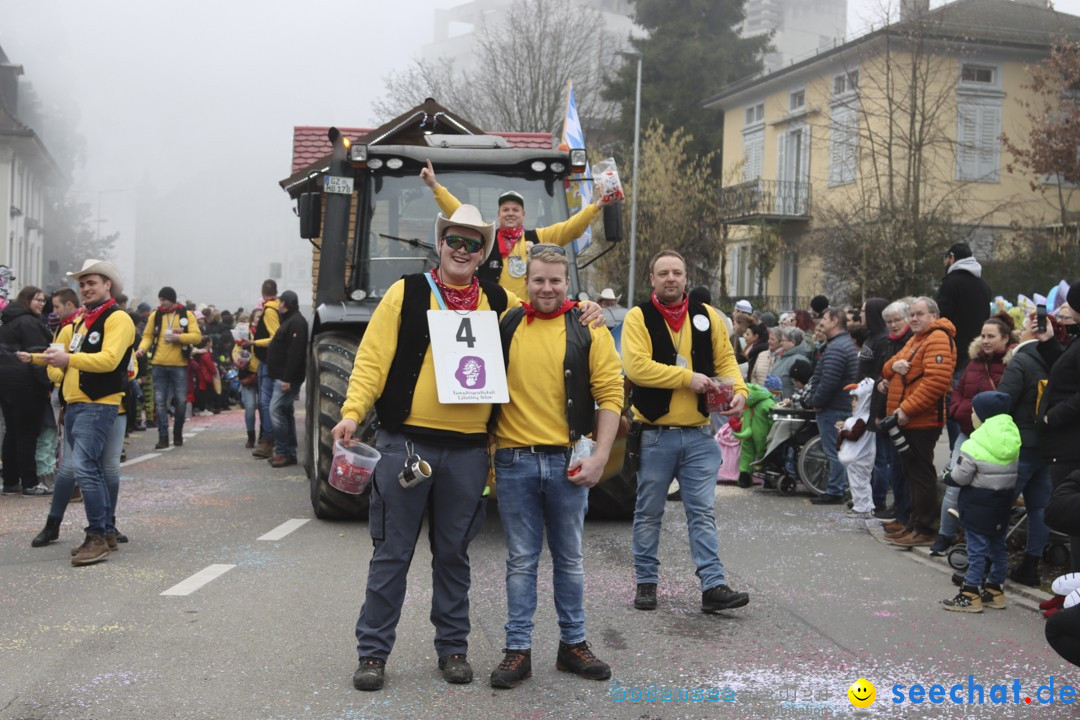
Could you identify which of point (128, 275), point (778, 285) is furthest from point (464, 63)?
point (778, 285)

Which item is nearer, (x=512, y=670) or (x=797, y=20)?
(x=512, y=670)

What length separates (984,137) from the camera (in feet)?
104

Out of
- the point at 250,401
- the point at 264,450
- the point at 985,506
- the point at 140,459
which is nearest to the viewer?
the point at 985,506

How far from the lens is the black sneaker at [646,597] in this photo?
23.7 feet

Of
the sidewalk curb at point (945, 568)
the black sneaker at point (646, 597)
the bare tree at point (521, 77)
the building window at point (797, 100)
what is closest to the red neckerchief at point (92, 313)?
the black sneaker at point (646, 597)

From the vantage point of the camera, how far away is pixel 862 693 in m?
5.54

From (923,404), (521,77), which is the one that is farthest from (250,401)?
(521,77)

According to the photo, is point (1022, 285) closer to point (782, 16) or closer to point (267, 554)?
point (267, 554)

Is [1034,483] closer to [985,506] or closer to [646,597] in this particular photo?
[985,506]

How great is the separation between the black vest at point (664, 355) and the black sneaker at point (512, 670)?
6.79 ft

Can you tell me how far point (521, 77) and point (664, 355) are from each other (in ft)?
122

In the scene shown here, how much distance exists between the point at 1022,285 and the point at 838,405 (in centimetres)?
1388

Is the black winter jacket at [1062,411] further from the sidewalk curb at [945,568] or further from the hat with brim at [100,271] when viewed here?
the hat with brim at [100,271]

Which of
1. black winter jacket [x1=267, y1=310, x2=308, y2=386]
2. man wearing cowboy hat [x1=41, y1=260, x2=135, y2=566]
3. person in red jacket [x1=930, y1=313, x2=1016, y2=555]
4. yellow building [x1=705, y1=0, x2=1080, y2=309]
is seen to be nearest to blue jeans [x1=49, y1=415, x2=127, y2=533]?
man wearing cowboy hat [x1=41, y1=260, x2=135, y2=566]
